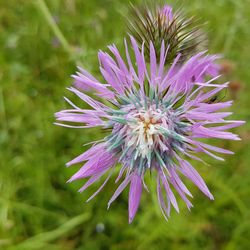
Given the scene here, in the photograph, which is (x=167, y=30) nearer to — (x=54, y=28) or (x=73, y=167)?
(x=54, y=28)

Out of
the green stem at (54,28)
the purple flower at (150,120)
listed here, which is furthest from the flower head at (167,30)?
the green stem at (54,28)

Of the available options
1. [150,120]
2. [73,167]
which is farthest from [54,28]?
[150,120]

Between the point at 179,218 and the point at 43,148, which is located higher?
the point at 43,148

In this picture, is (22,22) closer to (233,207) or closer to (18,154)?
(18,154)

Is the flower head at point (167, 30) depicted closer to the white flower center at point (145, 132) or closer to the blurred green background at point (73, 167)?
the white flower center at point (145, 132)

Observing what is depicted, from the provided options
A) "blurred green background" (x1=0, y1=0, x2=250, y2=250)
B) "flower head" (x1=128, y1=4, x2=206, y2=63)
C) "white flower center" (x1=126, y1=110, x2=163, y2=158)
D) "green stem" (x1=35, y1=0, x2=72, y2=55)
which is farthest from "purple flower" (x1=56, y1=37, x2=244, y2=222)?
"green stem" (x1=35, y1=0, x2=72, y2=55)

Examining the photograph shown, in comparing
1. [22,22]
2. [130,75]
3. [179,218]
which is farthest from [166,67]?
[22,22]

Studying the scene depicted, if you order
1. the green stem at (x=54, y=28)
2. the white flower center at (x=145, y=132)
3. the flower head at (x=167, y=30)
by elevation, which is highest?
the green stem at (x=54, y=28)
